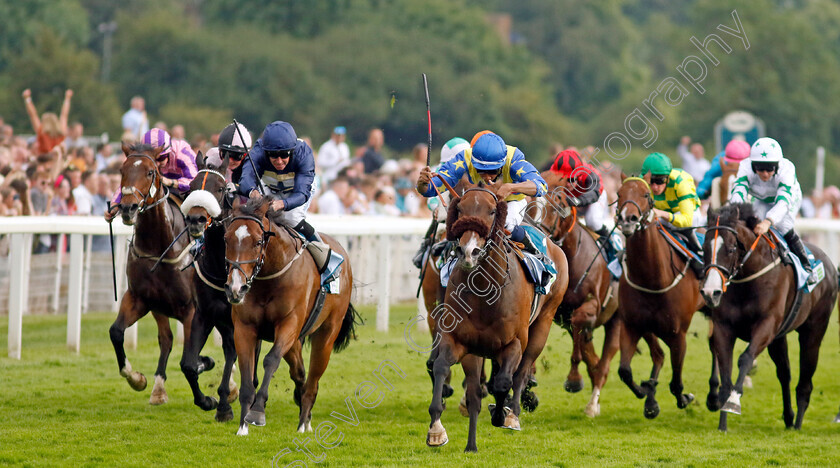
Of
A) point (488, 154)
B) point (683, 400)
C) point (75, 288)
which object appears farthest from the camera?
point (75, 288)

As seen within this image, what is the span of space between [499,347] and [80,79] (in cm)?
2549

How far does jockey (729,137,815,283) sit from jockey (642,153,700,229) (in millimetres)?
585

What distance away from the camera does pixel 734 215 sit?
8.52 metres

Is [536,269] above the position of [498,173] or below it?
below

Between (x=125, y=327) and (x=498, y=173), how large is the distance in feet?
9.28

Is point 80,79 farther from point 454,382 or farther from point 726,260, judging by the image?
point 726,260

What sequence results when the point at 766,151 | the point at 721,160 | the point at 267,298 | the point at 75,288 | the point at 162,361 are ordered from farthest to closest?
the point at 721,160, the point at 75,288, the point at 766,151, the point at 162,361, the point at 267,298

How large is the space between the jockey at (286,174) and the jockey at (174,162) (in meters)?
1.08

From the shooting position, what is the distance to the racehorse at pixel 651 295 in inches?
348

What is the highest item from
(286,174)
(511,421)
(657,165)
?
(657,165)

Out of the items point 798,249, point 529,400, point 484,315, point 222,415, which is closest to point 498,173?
point 484,315

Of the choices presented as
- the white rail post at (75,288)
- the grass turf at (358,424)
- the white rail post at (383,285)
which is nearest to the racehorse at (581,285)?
the grass turf at (358,424)

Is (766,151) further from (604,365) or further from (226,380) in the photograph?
(226,380)

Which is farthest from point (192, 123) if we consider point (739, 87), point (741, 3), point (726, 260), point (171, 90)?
point (726, 260)
